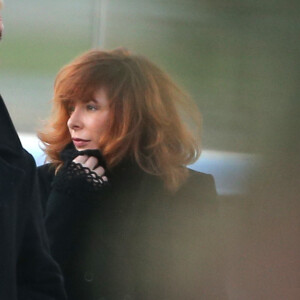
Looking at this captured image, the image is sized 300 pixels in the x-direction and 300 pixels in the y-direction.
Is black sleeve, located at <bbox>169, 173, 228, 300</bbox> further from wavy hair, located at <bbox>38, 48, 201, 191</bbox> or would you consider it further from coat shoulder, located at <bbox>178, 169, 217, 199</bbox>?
wavy hair, located at <bbox>38, 48, 201, 191</bbox>

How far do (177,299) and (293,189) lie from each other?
40 centimetres

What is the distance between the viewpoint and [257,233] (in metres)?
2.01

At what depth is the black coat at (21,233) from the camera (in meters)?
2.19

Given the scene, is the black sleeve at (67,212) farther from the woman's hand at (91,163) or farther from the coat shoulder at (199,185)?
the coat shoulder at (199,185)

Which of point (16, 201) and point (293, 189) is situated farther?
point (16, 201)

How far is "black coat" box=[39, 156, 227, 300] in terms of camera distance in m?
2.19

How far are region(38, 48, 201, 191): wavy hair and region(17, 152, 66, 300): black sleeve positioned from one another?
191 millimetres

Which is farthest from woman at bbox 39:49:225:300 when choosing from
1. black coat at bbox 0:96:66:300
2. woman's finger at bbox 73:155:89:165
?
black coat at bbox 0:96:66:300

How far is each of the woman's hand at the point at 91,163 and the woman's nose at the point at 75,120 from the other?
8 cm

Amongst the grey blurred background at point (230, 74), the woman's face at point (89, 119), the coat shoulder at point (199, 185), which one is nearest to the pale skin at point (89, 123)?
the woman's face at point (89, 119)

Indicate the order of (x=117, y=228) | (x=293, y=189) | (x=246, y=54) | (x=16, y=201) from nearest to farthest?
(x=293, y=189)
(x=246, y=54)
(x=16, y=201)
(x=117, y=228)

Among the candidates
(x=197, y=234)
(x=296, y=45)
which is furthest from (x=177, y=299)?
(x=296, y=45)

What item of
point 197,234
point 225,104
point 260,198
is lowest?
point 197,234

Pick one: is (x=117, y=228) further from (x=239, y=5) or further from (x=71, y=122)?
(x=239, y=5)
